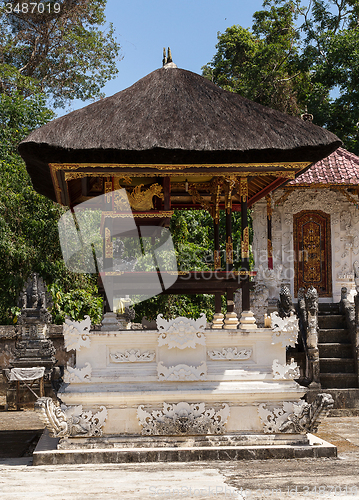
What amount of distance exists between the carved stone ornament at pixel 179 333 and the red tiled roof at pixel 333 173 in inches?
262

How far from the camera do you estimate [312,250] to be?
13.3m

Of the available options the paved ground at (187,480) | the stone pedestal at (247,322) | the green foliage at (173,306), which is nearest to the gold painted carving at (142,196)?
the stone pedestal at (247,322)

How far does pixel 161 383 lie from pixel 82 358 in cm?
106

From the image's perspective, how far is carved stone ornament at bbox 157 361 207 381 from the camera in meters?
6.69

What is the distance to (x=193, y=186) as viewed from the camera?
9.25m

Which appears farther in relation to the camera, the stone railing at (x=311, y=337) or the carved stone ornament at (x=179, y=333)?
the stone railing at (x=311, y=337)

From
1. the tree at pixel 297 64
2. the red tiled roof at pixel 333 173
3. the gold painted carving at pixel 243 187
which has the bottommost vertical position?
the gold painted carving at pixel 243 187

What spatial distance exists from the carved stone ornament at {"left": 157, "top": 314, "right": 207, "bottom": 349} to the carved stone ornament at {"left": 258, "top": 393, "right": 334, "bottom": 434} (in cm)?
119

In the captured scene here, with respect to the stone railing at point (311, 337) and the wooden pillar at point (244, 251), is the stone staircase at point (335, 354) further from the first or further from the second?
the wooden pillar at point (244, 251)

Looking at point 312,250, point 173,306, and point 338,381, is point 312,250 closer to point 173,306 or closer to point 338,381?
A: point 338,381

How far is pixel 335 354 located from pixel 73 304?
296 inches

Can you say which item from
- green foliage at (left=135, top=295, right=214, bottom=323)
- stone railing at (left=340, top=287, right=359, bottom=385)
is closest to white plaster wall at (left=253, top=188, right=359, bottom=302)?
stone railing at (left=340, top=287, right=359, bottom=385)

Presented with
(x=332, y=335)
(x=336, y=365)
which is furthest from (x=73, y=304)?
(x=336, y=365)

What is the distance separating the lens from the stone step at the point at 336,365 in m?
10.8
